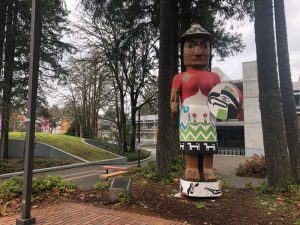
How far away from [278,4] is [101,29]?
2154 centimetres

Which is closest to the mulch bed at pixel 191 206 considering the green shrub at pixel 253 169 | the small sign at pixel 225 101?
the small sign at pixel 225 101

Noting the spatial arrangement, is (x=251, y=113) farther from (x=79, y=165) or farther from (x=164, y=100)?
(x=164, y=100)

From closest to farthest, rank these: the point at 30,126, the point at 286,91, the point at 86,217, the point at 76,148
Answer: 1. the point at 30,126
2. the point at 86,217
3. the point at 286,91
4. the point at 76,148

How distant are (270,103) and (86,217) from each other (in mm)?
5361

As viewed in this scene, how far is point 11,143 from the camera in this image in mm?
25000

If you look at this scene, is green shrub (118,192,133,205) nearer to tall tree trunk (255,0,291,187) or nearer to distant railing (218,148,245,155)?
tall tree trunk (255,0,291,187)

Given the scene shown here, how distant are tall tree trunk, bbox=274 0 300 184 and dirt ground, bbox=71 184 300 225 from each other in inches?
86.9

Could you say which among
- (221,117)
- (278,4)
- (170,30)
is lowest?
(221,117)

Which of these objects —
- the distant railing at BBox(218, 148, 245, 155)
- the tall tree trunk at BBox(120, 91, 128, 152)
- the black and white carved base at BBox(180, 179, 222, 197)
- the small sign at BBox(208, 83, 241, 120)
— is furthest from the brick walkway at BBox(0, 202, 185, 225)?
the distant railing at BBox(218, 148, 245, 155)

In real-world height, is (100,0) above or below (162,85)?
above

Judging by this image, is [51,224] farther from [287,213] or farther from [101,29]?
[101,29]

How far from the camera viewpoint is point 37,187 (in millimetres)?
8625

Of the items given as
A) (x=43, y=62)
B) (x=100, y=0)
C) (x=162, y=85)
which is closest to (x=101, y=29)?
(x=43, y=62)

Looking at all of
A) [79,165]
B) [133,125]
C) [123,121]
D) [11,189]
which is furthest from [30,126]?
[133,125]
